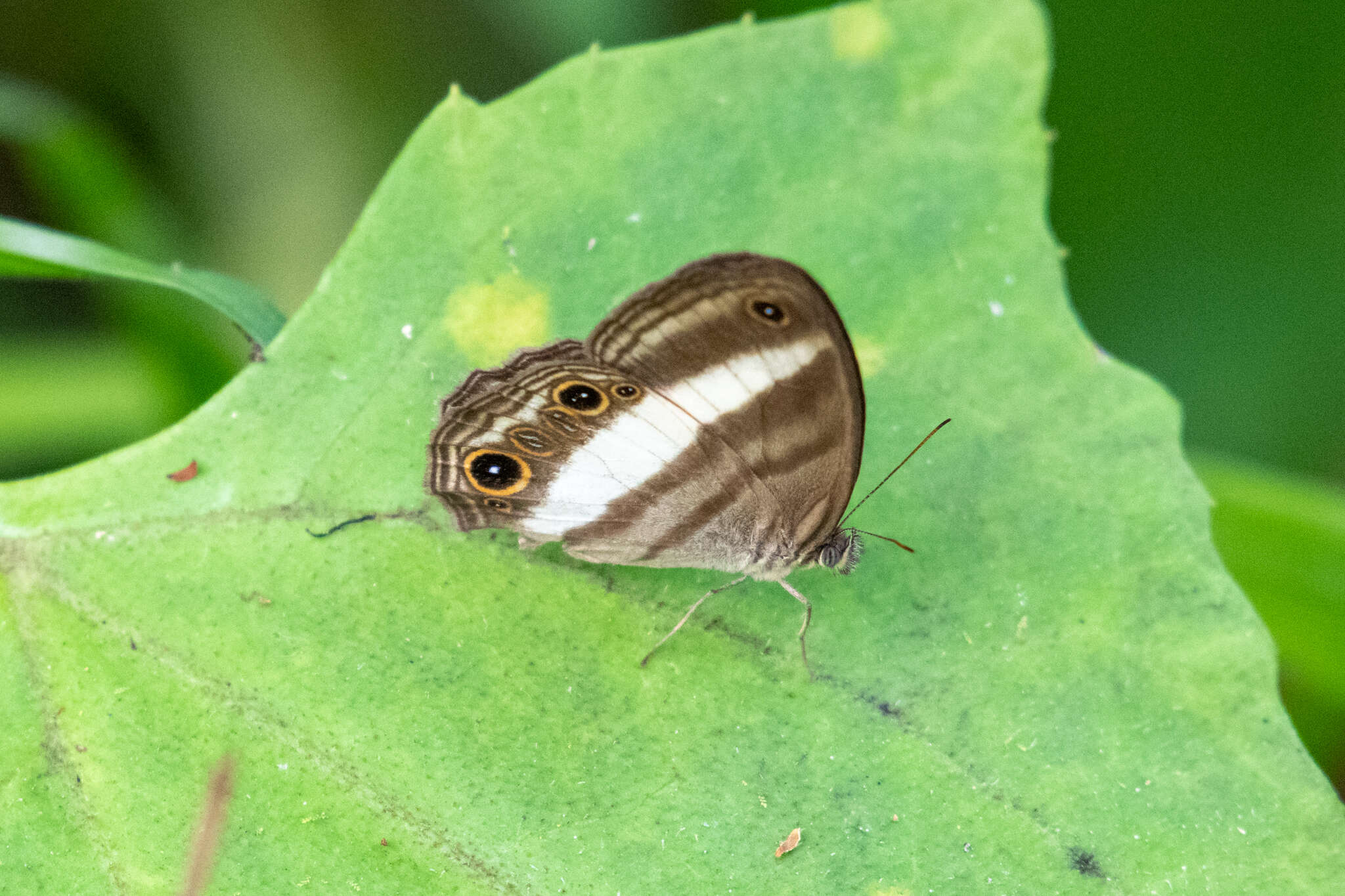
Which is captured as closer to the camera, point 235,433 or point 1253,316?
point 235,433

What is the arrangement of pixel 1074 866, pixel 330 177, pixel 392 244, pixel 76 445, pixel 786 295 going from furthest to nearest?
pixel 330 177, pixel 76 445, pixel 392 244, pixel 1074 866, pixel 786 295

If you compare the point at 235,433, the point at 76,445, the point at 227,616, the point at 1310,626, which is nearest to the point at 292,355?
the point at 235,433

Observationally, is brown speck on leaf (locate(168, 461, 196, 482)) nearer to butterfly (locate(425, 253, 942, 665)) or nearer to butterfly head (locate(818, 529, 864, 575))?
butterfly (locate(425, 253, 942, 665))

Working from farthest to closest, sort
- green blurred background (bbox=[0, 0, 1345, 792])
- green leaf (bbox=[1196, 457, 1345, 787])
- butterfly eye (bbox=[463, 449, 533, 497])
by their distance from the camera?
green blurred background (bbox=[0, 0, 1345, 792]), green leaf (bbox=[1196, 457, 1345, 787]), butterfly eye (bbox=[463, 449, 533, 497])

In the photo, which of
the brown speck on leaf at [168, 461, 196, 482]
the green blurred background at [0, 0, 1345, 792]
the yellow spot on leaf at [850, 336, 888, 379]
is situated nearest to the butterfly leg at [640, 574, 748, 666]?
the yellow spot on leaf at [850, 336, 888, 379]

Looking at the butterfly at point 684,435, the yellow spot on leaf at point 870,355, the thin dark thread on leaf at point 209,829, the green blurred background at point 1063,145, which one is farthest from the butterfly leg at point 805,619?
the green blurred background at point 1063,145

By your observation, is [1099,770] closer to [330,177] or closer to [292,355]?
[292,355]

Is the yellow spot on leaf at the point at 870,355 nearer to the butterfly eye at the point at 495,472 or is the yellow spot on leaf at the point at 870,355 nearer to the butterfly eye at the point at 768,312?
the butterfly eye at the point at 768,312
